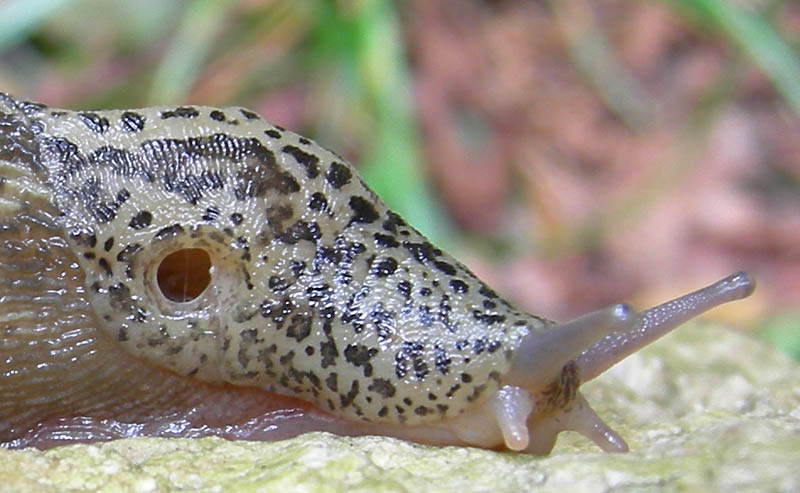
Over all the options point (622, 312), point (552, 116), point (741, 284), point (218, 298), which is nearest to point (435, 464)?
point (622, 312)

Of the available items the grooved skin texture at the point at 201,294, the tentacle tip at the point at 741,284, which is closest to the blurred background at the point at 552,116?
the grooved skin texture at the point at 201,294

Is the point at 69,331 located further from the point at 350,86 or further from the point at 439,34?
the point at 439,34

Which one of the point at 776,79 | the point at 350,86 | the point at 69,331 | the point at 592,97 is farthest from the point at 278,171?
the point at 592,97

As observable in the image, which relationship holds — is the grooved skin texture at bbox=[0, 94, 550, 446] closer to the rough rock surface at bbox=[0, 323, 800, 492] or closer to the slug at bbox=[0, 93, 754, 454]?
the slug at bbox=[0, 93, 754, 454]

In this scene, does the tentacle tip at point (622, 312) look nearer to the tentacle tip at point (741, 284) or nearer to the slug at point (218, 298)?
the slug at point (218, 298)

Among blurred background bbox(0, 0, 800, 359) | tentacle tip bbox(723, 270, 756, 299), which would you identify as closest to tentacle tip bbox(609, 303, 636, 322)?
tentacle tip bbox(723, 270, 756, 299)

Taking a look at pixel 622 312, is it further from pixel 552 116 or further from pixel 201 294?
pixel 552 116
